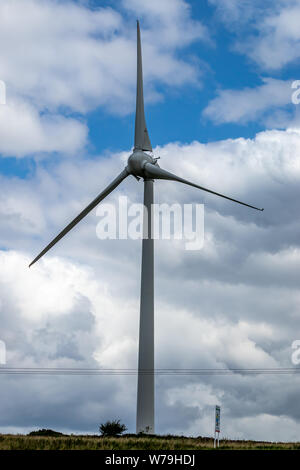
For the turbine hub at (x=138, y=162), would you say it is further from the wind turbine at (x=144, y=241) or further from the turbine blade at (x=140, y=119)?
the turbine blade at (x=140, y=119)

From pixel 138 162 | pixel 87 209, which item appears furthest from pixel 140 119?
pixel 87 209

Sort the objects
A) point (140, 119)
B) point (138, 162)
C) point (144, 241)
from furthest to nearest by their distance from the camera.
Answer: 1. point (140, 119)
2. point (138, 162)
3. point (144, 241)

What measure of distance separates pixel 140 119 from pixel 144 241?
60.6 feet

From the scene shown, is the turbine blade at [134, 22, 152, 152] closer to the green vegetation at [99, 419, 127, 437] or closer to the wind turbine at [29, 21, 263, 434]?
the wind turbine at [29, 21, 263, 434]

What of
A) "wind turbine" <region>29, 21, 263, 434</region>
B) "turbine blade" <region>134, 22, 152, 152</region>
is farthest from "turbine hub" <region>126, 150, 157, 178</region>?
"turbine blade" <region>134, 22, 152, 152</region>

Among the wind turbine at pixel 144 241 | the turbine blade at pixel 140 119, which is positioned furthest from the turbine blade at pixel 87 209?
the turbine blade at pixel 140 119

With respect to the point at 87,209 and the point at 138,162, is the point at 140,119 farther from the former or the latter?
the point at 87,209

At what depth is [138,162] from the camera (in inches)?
Answer: 3659

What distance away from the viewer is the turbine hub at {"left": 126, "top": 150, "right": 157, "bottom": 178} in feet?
305

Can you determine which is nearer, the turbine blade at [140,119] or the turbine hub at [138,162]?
the turbine hub at [138,162]

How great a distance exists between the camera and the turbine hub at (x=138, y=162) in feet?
305
